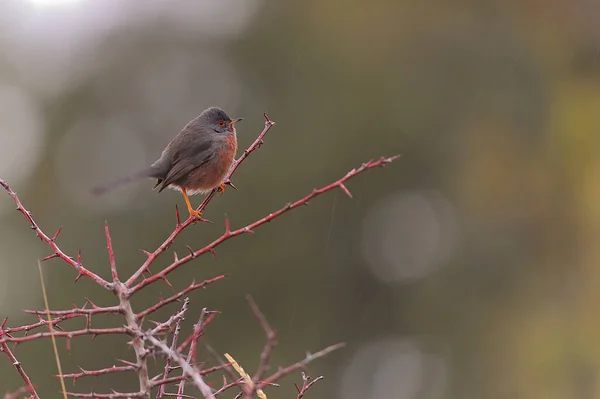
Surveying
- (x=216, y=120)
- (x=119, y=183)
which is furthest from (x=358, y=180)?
(x=119, y=183)

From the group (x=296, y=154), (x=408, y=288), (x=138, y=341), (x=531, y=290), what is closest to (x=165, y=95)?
(x=296, y=154)

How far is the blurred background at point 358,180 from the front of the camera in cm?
1602

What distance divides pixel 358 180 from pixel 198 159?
1277cm

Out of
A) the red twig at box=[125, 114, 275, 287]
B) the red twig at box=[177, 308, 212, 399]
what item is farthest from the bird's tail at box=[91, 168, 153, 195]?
the red twig at box=[177, 308, 212, 399]

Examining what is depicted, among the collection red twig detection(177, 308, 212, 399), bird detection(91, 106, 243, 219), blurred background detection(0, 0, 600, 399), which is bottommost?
blurred background detection(0, 0, 600, 399)

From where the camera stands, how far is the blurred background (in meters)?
16.0

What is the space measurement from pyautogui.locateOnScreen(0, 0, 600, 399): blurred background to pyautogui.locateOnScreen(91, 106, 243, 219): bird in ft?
31.5

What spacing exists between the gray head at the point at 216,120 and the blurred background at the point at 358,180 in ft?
31.1

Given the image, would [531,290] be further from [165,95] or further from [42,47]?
[42,47]

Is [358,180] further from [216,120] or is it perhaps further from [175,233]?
[175,233]

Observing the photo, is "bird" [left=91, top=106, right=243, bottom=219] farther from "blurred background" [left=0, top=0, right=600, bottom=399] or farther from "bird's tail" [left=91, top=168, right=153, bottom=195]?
"blurred background" [left=0, top=0, right=600, bottom=399]

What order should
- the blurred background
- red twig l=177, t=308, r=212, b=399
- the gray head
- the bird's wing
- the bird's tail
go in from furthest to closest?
the blurred background → the gray head → the bird's wing → the bird's tail → red twig l=177, t=308, r=212, b=399

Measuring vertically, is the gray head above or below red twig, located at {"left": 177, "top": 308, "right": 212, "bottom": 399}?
below

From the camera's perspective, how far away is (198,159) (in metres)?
5.21
